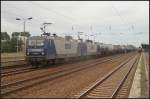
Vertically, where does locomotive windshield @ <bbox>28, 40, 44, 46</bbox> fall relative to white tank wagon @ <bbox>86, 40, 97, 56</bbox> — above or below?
above

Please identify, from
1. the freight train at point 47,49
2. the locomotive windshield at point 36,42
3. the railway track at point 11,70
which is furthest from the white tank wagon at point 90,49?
the railway track at point 11,70

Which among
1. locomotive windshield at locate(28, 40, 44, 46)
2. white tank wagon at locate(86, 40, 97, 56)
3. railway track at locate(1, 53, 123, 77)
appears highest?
locomotive windshield at locate(28, 40, 44, 46)

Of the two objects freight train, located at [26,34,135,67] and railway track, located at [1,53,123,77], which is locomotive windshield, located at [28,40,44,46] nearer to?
freight train, located at [26,34,135,67]

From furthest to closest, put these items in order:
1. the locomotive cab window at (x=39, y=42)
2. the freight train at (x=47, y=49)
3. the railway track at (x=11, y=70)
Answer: the locomotive cab window at (x=39, y=42) < the freight train at (x=47, y=49) < the railway track at (x=11, y=70)

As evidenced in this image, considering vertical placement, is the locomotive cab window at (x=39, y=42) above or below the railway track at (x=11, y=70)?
above

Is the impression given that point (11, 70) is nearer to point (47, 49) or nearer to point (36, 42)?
point (36, 42)

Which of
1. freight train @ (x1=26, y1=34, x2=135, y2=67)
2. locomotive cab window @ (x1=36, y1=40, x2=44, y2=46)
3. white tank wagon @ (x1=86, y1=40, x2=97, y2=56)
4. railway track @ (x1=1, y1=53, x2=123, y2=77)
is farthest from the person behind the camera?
white tank wagon @ (x1=86, y1=40, x2=97, y2=56)

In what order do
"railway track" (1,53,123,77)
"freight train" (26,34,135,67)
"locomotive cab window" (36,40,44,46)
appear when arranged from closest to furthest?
"railway track" (1,53,123,77), "freight train" (26,34,135,67), "locomotive cab window" (36,40,44,46)

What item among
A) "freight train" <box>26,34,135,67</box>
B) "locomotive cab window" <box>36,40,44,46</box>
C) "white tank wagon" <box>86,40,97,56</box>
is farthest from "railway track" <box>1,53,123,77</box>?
"white tank wagon" <box>86,40,97,56</box>

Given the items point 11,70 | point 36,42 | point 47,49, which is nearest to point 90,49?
point 47,49

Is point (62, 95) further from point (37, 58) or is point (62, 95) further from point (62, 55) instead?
point (62, 55)

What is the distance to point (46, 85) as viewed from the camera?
16.4m

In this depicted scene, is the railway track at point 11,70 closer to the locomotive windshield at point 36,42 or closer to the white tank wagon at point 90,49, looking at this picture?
the locomotive windshield at point 36,42

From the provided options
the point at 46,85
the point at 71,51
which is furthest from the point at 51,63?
the point at 46,85
